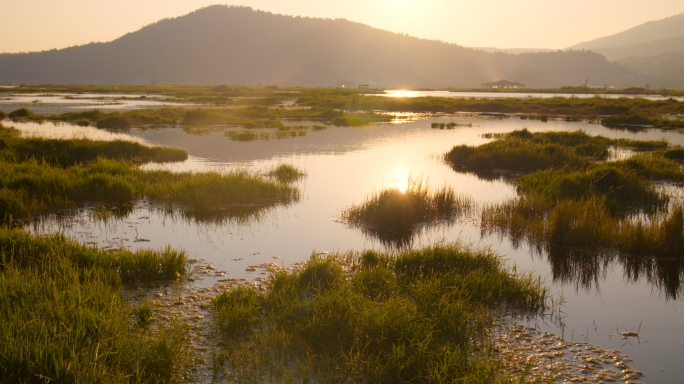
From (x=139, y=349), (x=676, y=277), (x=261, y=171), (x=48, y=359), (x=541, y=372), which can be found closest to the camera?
(x=48, y=359)

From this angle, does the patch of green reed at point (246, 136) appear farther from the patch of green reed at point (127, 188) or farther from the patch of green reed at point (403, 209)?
the patch of green reed at point (403, 209)

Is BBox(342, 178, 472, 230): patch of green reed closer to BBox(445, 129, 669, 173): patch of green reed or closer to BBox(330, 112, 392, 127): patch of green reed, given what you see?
BBox(445, 129, 669, 173): patch of green reed

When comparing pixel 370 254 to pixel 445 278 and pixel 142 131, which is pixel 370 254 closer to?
pixel 445 278

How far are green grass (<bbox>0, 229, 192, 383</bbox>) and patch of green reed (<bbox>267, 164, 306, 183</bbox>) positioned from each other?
1080 centimetres

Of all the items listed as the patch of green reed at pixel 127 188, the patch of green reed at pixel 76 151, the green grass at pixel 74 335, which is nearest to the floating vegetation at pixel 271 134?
the patch of green reed at pixel 76 151

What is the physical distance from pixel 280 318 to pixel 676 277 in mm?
7655

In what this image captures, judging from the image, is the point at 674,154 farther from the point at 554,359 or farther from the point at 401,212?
the point at 554,359

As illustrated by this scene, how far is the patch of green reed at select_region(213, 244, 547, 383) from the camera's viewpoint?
17.0 ft

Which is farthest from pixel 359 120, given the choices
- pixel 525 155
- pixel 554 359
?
pixel 554 359

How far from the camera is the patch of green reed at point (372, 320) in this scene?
5.17 meters

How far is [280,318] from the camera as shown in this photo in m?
6.14

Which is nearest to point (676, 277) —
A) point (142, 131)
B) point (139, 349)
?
point (139, 349)

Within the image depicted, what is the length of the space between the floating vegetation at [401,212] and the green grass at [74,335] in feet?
21.6

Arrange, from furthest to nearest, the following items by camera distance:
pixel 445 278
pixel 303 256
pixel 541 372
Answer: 1. pixel 303 256
2. pixel 445 278
3. pixel 541 372
